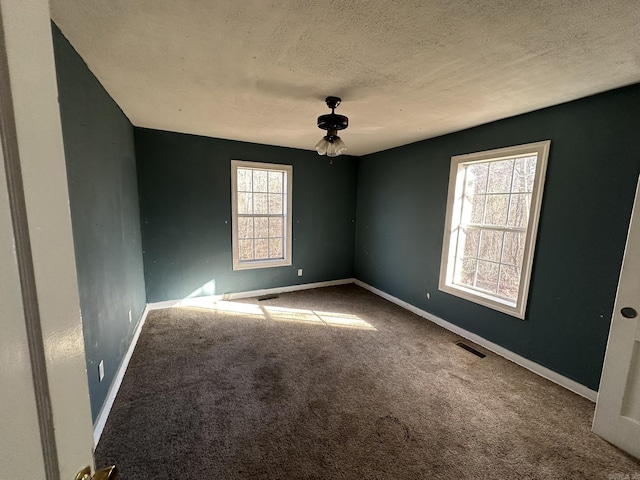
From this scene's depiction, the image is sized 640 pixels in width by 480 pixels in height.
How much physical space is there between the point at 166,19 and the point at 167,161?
2.52 m

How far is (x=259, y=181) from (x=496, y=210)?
125 inches

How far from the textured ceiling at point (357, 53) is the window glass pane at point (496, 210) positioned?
0.84m

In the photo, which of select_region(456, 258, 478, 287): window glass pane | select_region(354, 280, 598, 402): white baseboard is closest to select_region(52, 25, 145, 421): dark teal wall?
select_region(354, 280, 598, 402): white baseboard

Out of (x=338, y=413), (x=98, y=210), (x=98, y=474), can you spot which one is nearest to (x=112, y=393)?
(x=98, y=210)

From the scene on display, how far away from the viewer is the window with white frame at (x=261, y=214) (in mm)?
4039

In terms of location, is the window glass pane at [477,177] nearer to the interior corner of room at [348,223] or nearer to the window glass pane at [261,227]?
the interior corner of room at [348,223]

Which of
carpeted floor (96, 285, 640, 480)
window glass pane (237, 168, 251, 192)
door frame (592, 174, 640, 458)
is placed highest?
window glass pane (237, 168, 251, 192)

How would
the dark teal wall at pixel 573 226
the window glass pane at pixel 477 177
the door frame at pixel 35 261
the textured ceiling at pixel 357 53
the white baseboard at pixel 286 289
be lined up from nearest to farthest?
the door frame at pixel 35 261
the textured ceiling at pixel 357 53
the dark teal wall at pixel 573 226
the window glass pane at pixel 477 177
the white baseboard at pixel 286 289

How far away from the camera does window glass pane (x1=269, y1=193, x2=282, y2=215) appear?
170 inches

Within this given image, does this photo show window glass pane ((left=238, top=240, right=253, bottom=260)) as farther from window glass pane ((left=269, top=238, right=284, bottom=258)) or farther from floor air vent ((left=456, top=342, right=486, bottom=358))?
floor air vent ((left=456, top=342, right=486, bottom=358))

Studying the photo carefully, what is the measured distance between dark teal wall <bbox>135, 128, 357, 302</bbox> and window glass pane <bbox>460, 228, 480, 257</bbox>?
2.23 metres

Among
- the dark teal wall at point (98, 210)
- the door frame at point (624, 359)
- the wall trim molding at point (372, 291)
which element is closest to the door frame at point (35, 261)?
the wall trim molding at point (372, 291)

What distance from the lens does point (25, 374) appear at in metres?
0.37

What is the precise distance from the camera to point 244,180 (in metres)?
4.09
